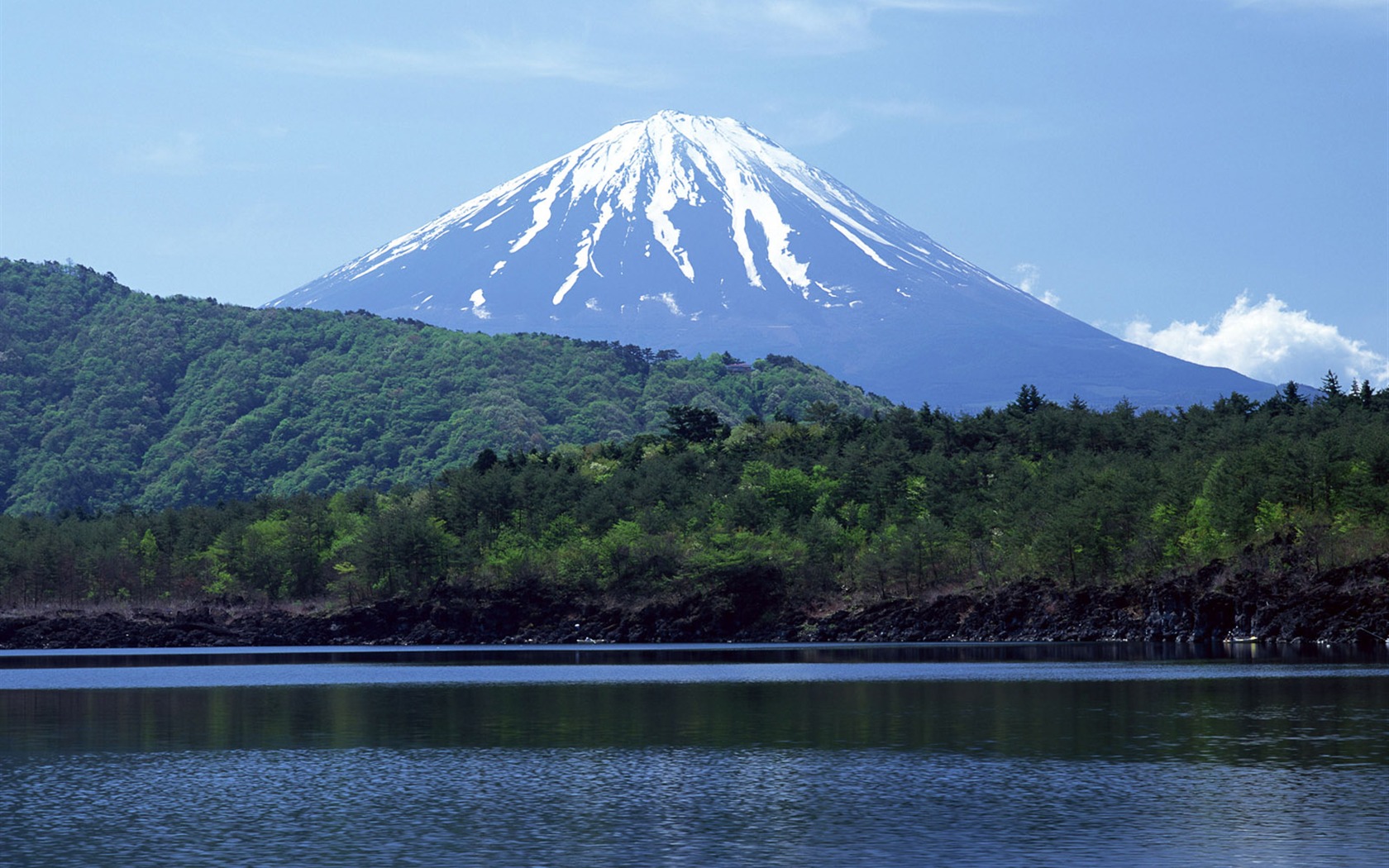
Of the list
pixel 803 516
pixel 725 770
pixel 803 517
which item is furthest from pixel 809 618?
pixel 725 770

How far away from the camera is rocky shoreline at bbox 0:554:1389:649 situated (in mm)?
88312

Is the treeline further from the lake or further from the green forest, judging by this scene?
the lake

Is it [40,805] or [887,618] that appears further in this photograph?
[887,618]

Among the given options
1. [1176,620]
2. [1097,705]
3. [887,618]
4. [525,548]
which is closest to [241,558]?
[525,548]

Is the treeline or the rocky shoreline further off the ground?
the treeline

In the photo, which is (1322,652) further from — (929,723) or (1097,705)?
(929,723)

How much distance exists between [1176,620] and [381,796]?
72.9m

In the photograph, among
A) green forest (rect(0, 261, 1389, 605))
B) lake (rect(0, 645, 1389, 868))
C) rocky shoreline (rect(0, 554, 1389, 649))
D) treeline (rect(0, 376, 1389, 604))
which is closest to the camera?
lake (rect(0, 645, 1389, 868))

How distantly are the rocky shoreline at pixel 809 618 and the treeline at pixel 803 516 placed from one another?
2032 millimetres

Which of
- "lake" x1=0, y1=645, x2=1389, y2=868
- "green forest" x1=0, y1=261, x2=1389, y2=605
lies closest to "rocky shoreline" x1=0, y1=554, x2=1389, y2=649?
"green forest" x1=0, y1=261, x2=1389, y2=605

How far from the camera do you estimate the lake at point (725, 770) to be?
26.7 m

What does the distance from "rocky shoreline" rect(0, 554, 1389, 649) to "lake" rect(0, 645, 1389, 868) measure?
1938cm

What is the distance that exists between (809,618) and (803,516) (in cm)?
1587

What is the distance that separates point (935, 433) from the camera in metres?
146
